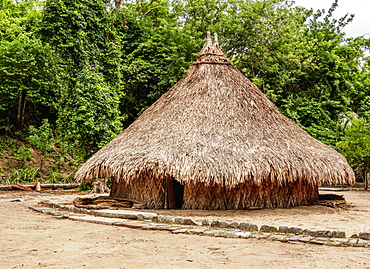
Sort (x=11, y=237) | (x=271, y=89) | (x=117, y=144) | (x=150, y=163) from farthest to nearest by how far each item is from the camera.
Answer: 1. (x=271, y=89)
2. (x=117, y=144)
3. (x=150, y=163)
4. (x=11, y=237)

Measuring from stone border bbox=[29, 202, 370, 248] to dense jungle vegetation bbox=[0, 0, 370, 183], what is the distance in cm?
822

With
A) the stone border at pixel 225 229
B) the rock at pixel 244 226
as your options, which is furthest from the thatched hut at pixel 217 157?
the rock at pixel 244 226

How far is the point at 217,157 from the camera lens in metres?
9.46

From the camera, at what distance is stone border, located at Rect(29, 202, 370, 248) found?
614 cm

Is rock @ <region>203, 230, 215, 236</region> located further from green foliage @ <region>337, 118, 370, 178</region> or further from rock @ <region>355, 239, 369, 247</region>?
green foliage @ <region>337, 118, 370, 178</region>

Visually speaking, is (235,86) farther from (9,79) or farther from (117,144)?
(9,79)

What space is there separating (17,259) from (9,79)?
16453 millimetres

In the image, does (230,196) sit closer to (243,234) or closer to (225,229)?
(225,229)

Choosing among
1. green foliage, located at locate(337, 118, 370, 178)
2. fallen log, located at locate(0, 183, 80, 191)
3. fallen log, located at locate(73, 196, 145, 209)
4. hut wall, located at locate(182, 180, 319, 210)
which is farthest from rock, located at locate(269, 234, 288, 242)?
fallen log, located at locate(0, 183, 80, 191)

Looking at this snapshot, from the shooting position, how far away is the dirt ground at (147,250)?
4938mm

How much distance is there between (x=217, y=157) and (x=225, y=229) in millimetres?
2635

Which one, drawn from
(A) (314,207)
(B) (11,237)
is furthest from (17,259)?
(A) (314,207)

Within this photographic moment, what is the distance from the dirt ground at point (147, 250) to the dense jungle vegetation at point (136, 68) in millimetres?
9523

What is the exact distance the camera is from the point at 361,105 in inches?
912
